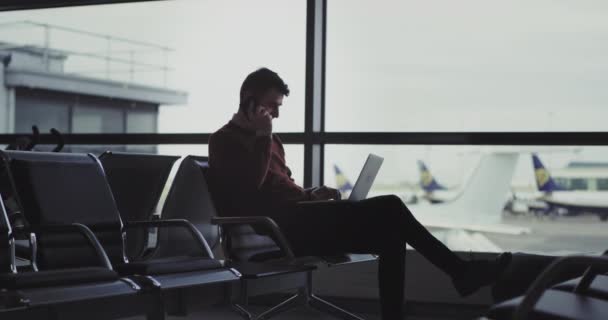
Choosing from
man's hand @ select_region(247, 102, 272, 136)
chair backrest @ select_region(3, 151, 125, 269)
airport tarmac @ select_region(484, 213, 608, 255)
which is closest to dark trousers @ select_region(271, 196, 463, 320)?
A: man's hand @ select_region(247, 102, 272, 136)

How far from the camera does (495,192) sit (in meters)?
4.62

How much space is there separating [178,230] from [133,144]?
163 centimetres

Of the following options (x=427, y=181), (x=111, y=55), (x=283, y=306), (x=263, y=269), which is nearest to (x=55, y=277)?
(x=263, y=269)

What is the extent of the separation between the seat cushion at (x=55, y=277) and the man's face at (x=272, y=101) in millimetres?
1320

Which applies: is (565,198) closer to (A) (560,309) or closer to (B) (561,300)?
(B) (561,300)

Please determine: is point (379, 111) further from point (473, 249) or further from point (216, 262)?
point (216, 262)

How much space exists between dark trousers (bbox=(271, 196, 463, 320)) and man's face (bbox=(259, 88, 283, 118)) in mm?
520

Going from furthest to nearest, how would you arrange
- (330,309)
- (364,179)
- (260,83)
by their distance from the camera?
1. (330,309)
2. (260,83)
3. (364,179)

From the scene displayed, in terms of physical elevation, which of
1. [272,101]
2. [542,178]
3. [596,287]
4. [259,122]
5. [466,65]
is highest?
[466,65]

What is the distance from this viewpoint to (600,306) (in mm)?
1942

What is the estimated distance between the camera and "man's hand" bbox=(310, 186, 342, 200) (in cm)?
373

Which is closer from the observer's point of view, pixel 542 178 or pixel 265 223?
pixel 265 223

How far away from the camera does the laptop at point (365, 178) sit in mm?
3521

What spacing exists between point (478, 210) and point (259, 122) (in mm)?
1750
